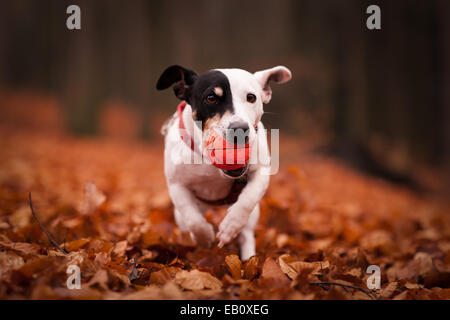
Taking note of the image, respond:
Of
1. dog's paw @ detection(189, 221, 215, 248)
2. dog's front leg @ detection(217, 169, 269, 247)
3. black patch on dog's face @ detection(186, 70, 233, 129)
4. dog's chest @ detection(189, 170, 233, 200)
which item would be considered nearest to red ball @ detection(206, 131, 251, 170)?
black patch on dog's face @ detection(186, 70, 233, 129)

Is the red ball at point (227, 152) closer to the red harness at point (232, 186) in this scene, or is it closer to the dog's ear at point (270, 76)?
the red harness at point (232, 186)

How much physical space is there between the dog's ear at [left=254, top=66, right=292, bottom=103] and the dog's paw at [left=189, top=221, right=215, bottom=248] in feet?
2.93

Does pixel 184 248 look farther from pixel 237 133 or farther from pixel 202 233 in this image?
pixel 237 133

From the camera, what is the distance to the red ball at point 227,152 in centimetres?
199

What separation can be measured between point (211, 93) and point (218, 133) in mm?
282

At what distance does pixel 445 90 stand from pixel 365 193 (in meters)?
4.07

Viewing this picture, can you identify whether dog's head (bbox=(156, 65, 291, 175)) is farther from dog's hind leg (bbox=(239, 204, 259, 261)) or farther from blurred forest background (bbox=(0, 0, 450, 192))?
blurred forest background (bbox=(0, 0, 450, 192))

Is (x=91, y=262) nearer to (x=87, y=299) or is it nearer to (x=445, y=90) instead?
(x=87, y=299)

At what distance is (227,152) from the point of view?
1992mm

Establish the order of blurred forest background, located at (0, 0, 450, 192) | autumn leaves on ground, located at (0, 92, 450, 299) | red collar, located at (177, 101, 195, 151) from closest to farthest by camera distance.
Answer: autumn leaves on ground, located at (0, 92, 450, 299) → red collar, located at (177, 101, 195, 151) → blurred forest background, located at (0, 0, 450, 192)

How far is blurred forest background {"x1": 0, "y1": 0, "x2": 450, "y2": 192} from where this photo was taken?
9555mm

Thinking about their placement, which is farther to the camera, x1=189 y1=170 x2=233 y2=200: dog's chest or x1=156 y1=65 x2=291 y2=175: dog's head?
x1=189 y1=170 x2=233 y2=200: dog's chest

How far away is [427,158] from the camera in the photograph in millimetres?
10688

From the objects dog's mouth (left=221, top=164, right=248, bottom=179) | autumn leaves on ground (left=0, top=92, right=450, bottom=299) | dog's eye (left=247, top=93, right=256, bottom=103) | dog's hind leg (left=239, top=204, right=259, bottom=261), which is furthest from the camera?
dog's hind leg (left=239, top=204, right=259, bottom=261)
